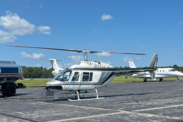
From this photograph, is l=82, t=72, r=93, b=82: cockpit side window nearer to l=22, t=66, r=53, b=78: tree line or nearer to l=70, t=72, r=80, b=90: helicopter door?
l=70, t=72, r=80, b=90: helicopter door

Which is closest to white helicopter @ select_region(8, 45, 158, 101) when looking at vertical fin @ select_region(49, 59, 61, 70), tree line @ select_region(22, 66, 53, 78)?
vertical fin @ select_region(49, 59, 61, 70)

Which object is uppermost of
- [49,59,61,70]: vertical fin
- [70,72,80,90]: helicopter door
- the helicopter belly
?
[49,59,61,70]: vertical fin

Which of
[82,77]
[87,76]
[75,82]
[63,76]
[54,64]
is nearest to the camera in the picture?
[63,76]

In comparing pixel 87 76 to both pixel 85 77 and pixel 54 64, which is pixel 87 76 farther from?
pixel 54 64

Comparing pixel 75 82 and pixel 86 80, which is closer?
pixel 75 82

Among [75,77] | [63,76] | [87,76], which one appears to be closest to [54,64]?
[87,76]

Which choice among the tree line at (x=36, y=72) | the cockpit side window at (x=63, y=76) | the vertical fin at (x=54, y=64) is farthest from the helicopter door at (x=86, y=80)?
the tree line at (x=36, y=72)

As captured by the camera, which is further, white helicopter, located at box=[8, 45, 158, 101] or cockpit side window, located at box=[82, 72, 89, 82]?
cockpit side window, located at box=[82, 72, 89, 82]

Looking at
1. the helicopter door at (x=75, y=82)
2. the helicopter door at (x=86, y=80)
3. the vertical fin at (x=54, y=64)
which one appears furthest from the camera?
the vertical fin at (x=54, y=64)

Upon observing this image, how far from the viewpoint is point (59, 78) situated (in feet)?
53.3

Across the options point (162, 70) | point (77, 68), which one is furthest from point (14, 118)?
point (162, 70)

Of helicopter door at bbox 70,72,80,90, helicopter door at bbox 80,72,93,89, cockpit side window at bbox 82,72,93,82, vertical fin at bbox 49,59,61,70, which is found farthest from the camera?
vertical fin at bbox 49,59,61,70

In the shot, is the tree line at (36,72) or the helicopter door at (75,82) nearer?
the helicopter door at (75,82)

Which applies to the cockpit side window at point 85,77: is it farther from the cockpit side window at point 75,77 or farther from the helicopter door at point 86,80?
the cockpit side window at point 75,77
